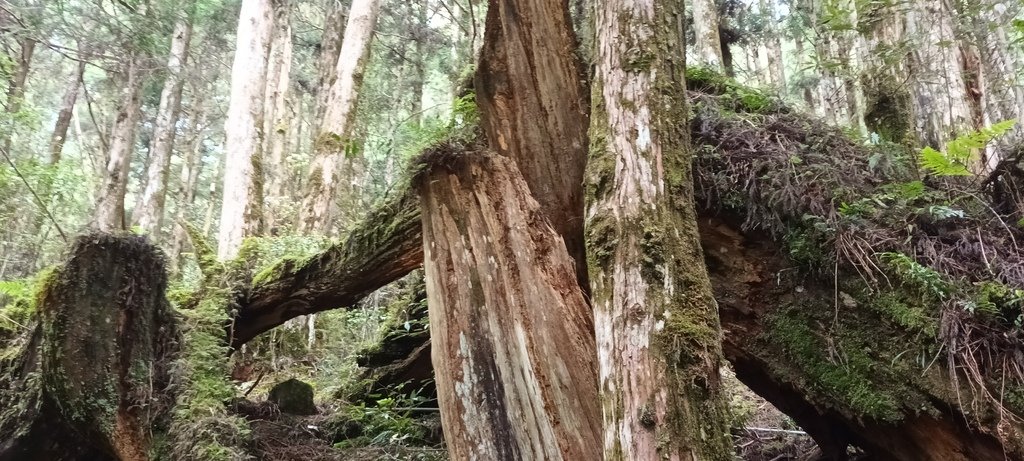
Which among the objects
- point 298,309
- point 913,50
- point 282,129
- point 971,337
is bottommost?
point 971,337

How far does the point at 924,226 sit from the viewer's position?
353 centimetres

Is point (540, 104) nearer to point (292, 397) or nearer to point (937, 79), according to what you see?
point (937, 79)

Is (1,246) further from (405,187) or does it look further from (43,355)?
(405,187)

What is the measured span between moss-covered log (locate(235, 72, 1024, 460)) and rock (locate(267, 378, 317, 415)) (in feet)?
8.76

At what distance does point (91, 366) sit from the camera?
165 inches

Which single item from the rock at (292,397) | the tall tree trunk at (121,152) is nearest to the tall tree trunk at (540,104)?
the rock at (292,397)

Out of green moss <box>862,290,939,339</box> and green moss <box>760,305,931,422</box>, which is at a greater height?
green moss <box>862,290,939,339</box>

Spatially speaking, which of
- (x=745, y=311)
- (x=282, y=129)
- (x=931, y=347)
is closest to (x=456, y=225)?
(x=745, y=311)

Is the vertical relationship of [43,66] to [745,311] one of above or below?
above

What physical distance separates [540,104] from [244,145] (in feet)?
18.6

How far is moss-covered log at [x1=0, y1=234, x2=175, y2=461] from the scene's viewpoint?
410 cm

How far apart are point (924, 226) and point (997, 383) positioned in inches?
38.3

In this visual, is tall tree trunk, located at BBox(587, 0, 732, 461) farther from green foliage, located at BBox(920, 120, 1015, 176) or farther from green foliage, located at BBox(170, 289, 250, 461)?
green foliage, located at BBox(170, 289, 250, 461)

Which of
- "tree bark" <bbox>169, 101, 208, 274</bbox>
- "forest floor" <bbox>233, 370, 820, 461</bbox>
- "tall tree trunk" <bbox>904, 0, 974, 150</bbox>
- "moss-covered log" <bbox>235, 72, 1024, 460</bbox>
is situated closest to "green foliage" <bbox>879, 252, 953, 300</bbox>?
"moss-covered log" <bbox>235, 72, 1024, 460</bbox>
